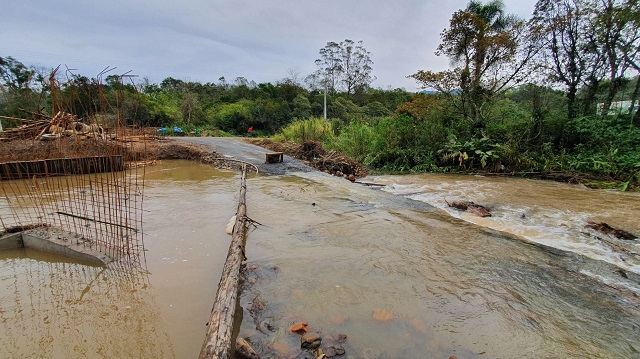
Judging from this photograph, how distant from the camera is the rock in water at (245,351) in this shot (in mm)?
2150

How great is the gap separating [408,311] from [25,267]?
14.2ft

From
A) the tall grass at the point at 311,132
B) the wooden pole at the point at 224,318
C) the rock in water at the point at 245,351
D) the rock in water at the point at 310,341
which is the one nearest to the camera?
the wooden pole at the point at 224,318

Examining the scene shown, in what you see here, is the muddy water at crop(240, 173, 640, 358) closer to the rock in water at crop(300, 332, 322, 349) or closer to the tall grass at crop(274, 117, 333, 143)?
the rock in water at crop(300, 332, 322, 349)

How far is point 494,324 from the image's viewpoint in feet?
8.74

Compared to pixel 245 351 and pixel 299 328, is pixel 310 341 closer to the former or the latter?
pixel 299 328

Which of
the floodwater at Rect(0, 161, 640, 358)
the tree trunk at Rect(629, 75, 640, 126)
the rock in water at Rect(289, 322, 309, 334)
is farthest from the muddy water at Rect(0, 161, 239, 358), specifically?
the tree trunk at Rect(629, 75, 640, 126)

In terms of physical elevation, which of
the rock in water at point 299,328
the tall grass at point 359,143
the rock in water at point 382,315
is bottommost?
the rock in water at point 382,315

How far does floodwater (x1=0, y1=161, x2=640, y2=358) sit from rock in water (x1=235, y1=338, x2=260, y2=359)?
0.46 ft

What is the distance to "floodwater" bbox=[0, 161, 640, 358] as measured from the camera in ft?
7.98

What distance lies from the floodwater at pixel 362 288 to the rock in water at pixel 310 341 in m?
0.08

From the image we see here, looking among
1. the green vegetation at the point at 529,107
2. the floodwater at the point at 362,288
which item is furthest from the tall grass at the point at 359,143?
the floodwater at the point at 362,288

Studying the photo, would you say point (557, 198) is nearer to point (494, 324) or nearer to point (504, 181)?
point (504, 181)

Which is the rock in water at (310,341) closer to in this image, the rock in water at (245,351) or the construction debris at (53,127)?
the rock in water at (245,351)

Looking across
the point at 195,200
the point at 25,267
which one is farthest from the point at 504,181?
the point at 25,267
